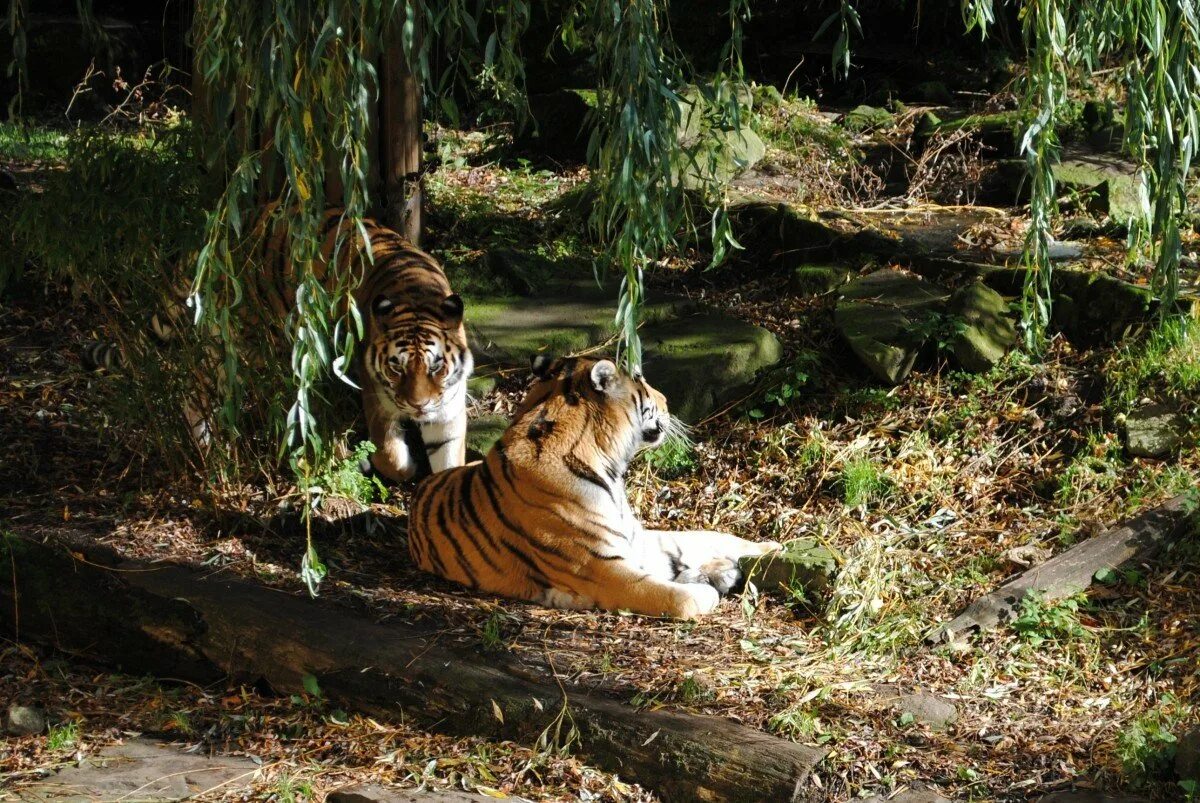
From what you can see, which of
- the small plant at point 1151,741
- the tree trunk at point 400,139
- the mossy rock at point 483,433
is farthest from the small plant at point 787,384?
the small plant at point 1151,741

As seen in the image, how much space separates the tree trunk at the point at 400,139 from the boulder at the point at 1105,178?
11.5 feet

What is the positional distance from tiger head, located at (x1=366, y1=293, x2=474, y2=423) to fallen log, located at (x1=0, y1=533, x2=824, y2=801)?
1.26 m

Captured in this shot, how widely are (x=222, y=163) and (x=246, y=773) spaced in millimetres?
2475

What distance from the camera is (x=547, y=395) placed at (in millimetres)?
5254

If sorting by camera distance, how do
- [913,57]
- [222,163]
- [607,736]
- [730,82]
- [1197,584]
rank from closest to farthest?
1. [607,736]
2. [730,82]
3. [1197,584]
4. [222,163]
5. [913,57]

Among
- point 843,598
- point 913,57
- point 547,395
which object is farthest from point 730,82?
point 913,57

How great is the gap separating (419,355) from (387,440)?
1.39 feet

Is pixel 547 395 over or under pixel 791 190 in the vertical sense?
under

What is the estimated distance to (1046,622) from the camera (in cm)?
464

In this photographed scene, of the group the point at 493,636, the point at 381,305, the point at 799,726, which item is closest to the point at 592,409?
the point at 493,636

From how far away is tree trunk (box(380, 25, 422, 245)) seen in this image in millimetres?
6233

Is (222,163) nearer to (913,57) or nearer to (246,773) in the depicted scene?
(246,773)

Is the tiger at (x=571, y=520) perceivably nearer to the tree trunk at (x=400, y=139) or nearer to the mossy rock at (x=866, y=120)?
the tree trunk at (x=400, y=139)

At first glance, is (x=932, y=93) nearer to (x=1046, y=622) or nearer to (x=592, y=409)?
(x=592, y=409)
